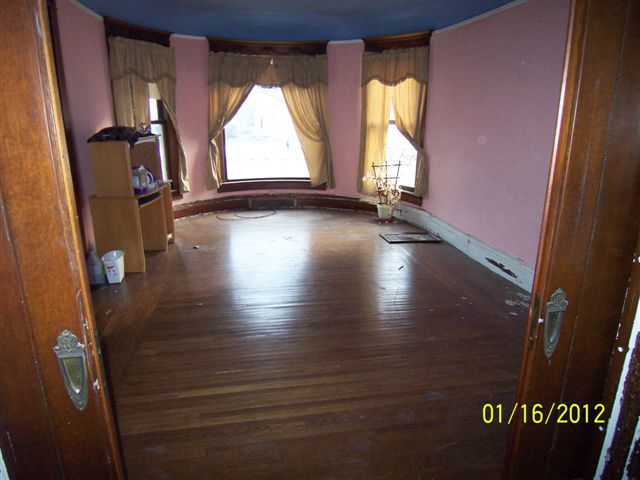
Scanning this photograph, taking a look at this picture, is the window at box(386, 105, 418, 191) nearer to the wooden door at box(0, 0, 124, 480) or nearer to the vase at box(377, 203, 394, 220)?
the vase at box(377, 203, 394, 220)

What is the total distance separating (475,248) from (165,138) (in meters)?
4.57

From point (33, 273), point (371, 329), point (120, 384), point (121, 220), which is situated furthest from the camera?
A: point (121, 220)

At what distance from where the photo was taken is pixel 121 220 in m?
4.21

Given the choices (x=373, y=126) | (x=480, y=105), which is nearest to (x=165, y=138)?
(x=373, y=126)

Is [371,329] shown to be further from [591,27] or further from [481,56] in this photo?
[481,56]

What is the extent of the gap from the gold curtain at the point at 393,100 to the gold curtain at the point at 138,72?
285 cm

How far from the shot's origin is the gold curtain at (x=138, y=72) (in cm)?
523

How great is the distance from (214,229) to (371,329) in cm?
356

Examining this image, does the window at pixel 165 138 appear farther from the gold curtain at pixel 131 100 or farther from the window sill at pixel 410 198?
the window sill at pixel 410 198

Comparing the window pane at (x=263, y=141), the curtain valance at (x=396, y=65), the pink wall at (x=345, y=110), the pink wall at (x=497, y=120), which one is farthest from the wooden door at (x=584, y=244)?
the window pane at (x=263, y=141)

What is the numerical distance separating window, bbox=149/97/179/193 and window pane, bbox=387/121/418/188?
3.25 metres

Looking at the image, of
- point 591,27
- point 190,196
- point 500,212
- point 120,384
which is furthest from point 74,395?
point 190,196

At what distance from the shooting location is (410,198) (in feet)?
20.9

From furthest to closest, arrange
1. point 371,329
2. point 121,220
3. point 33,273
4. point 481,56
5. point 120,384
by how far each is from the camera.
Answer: point 481,56
point 121,220
point 371,329
point 120,384
point 33,273
